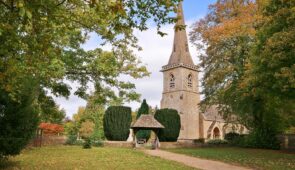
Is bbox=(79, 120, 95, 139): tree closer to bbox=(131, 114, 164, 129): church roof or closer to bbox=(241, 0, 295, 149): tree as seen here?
bbox=(131, 114, 164, 129): church roof

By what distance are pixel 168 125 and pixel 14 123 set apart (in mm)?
19600

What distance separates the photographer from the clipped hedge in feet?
98.5

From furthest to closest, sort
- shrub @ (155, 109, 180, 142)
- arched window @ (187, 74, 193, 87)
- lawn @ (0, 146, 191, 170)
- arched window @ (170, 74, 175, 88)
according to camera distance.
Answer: arched window @ (170, 74, 175, 88)
arched window @ (187, 74, 193, 87)
shrub @ (155, 109, 180, 142)
lawn @ (0, 146, 191, 170)

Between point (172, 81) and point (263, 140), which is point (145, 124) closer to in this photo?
point (263, 140)

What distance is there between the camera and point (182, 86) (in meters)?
58.1

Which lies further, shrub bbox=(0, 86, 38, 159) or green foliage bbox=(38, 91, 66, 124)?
green foliage bbox=(38, 91, 66, 124)

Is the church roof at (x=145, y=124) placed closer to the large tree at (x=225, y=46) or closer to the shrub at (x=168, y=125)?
the shrub at (x=168, y=125)

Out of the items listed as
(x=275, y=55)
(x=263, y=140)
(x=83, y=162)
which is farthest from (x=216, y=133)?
(x=83, y=162)

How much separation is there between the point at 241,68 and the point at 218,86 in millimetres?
3964

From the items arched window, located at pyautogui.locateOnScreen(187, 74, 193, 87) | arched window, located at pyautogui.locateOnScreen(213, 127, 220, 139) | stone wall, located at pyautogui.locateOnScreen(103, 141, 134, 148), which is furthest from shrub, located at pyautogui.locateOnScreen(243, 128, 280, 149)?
arched window, located at pyautogui.locateOnScreen(213, 127, 220, 139)

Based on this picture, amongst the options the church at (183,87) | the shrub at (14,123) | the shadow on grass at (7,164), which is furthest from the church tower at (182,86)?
the shrub at (14,123)

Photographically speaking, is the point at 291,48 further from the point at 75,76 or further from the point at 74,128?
the point at 74,128

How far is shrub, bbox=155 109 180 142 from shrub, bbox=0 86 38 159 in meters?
18.8

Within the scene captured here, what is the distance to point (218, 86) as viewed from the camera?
30.7m
